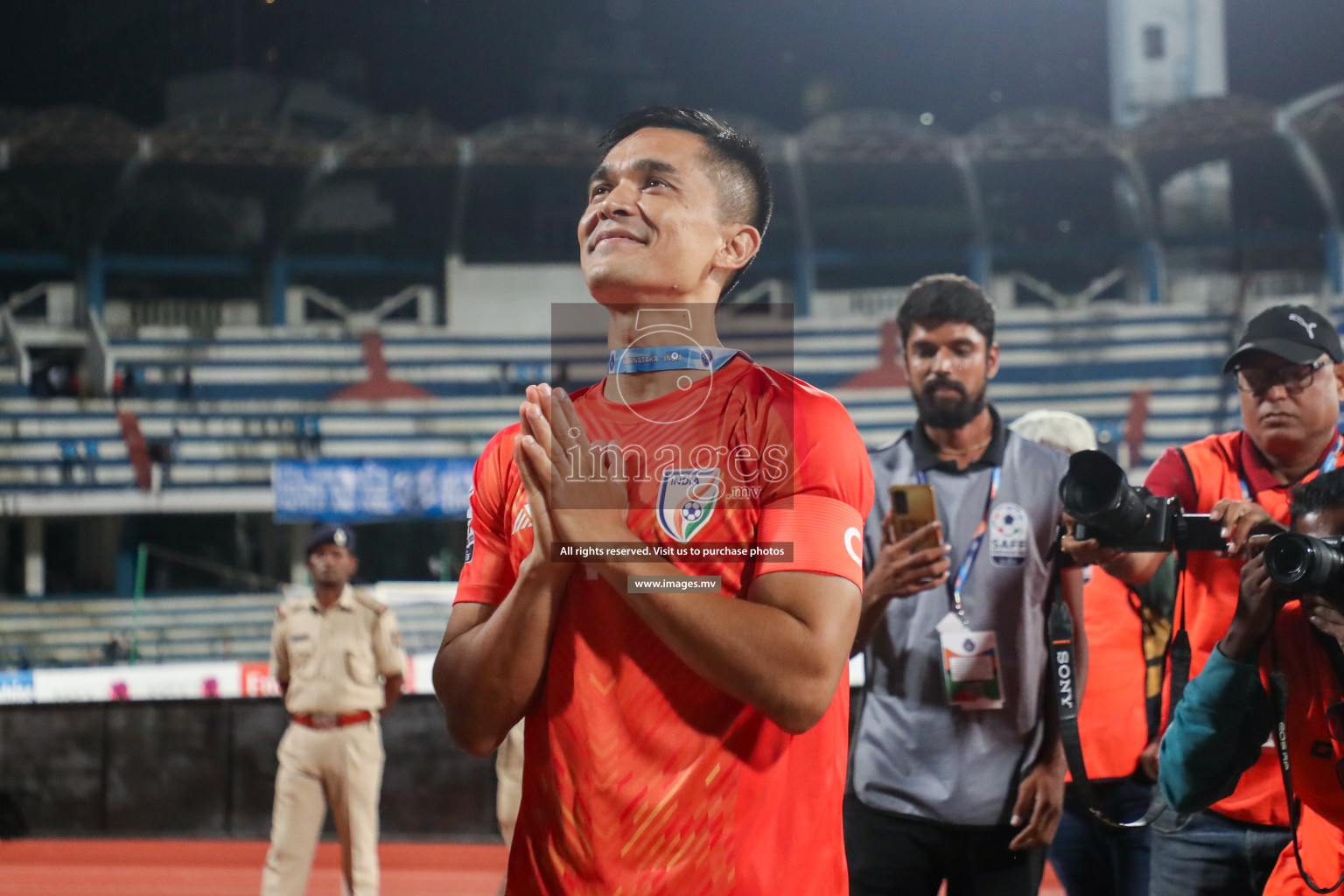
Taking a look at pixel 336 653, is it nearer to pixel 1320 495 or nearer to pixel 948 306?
pixel 948 306

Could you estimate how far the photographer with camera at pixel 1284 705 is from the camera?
65.2 inches

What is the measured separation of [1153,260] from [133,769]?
14.1 m

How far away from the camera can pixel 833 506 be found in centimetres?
112

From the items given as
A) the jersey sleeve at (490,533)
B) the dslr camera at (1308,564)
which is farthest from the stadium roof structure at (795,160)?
the jersey sleeve at (490,533)

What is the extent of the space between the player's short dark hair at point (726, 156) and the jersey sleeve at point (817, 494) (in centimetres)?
24

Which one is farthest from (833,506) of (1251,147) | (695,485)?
(1251,147)

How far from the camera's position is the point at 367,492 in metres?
13.0

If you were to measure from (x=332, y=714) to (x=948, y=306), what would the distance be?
3523 millimetres

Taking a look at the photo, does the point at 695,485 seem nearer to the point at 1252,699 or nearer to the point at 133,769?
the point at 1252,699

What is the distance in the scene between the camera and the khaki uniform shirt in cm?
496

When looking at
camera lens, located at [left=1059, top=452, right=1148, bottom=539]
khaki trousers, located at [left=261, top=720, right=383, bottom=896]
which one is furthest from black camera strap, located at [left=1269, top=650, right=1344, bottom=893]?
khaki trousers, located at [left=261, top=720, right=383, bottom=896]

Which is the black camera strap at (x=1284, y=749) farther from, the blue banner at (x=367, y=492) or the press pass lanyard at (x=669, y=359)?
the blue banner at (x=367, y=492)

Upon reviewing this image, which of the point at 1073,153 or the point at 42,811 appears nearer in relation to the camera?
the point at 42,811

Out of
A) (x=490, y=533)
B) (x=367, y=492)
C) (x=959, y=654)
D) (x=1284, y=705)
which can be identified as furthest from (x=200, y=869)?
(x=367, y=492)
